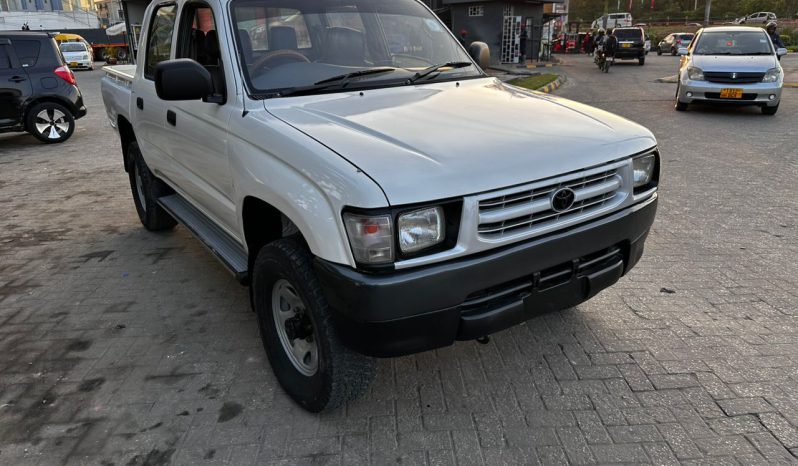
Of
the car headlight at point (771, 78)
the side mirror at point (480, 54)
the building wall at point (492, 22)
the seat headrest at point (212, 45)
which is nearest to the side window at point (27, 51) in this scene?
the seat headrest at point (212, 45)

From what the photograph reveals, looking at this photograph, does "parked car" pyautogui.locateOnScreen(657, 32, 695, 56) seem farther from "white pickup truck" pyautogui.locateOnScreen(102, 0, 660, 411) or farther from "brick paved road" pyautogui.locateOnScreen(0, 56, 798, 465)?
"white pickup truck" pyautogui.locateOnScreen(102, 0, 660, 411)

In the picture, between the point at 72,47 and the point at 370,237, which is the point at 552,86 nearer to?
the point at 370,237

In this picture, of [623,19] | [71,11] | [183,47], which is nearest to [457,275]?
[183,47]

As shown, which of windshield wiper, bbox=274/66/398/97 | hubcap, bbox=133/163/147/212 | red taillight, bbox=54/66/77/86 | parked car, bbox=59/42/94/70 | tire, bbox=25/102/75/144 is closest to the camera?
windshield wiper, bbox=274/66/398/97

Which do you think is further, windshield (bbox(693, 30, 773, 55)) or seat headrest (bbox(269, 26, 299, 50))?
windshield (bbox(693, 30, 773, 55))

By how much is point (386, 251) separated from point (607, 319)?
205cm

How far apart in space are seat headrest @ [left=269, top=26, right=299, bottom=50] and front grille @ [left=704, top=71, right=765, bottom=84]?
1033cm

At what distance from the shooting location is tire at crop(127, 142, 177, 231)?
5117 millimetres

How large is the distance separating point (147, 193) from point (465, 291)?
401 cm

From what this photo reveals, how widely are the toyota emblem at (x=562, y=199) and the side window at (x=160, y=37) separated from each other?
2904 millimetres

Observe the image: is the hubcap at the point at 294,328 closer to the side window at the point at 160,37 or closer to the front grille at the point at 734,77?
the side window at the point at 160,37

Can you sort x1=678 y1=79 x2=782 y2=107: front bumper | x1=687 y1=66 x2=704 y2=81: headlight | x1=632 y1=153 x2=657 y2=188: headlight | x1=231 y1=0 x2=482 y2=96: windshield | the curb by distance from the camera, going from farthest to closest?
1. the curb
2. x1=687 y1=66 x2=704 y2=81: headlight
3. x1=678 y1=79 x2=782 y2=107: front bumper
4. x1=231 y1=0 x2=482 y2=96: windshield
5. x1=632 y1=153 x2=657 y2=188: headlight

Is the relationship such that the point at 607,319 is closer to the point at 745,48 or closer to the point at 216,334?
the point at 216,334

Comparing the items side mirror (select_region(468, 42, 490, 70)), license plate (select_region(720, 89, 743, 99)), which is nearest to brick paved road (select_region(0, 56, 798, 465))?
side mirror (select_region(468, 42, 490, 70))
